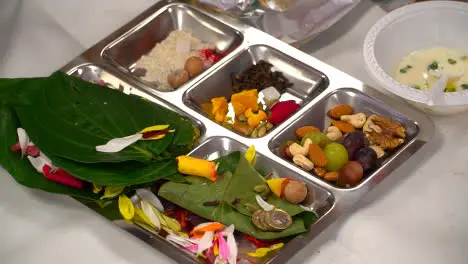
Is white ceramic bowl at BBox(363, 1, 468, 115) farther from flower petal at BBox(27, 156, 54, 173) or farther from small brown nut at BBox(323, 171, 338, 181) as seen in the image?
flower petal at BBox(27, 156, 54, 173)

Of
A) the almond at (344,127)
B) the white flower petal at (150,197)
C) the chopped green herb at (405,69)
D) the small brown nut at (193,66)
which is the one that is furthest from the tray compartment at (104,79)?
the chopped green herb at (405,69)

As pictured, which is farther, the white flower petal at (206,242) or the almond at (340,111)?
the almond at (340,111)

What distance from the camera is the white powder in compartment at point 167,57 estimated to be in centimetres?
133

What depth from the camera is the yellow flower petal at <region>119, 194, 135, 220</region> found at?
104 cm

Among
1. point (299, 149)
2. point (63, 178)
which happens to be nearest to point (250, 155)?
point (299, 149)

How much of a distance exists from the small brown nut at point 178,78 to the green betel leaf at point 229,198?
0.87 feet

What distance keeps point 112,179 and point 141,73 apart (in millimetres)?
362

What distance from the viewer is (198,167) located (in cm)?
107

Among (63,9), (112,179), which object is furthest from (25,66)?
(112,179)

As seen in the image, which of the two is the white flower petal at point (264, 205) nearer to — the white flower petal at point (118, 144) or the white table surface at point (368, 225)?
the white table surface at point (368, 225)

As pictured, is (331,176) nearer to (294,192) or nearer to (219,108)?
(294,192)

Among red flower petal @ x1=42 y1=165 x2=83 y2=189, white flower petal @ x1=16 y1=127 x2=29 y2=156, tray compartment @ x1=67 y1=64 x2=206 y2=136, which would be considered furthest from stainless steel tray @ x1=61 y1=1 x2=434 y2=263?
white flower petal @ x1=16 y1=127 x2=29 y2=156

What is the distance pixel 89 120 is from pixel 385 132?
1.62 ft

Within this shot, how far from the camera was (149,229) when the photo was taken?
Result: 1.05 meters
